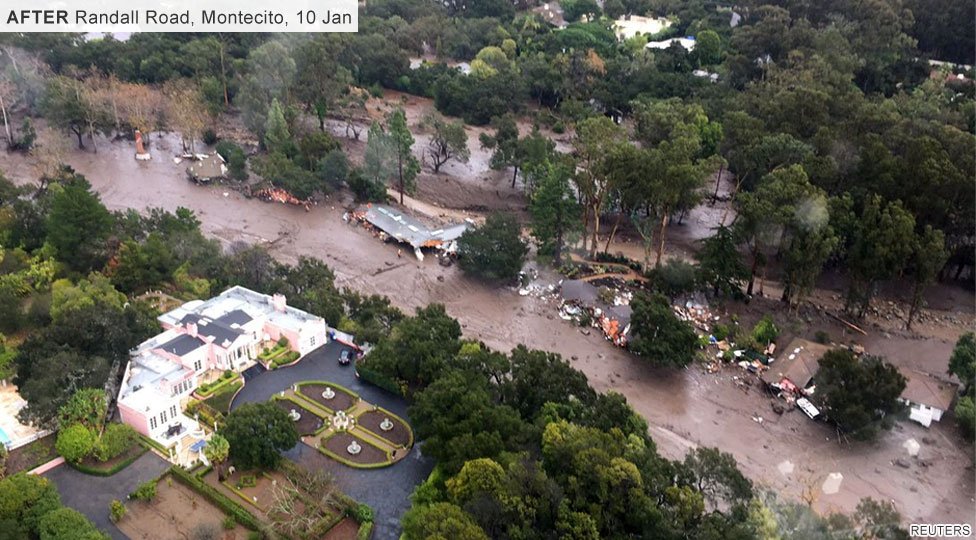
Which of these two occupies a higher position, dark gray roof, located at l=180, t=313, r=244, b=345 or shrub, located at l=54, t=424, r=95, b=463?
dark gray roof, located at l=180, t=313, r=244, b=345

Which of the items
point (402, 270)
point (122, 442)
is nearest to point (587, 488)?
point (122, 442)

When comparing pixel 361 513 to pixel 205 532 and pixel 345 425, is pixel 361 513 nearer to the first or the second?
pixel 205 532

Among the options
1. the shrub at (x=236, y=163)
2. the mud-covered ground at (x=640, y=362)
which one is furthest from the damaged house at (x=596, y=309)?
the shrub at (x=236, y=163)

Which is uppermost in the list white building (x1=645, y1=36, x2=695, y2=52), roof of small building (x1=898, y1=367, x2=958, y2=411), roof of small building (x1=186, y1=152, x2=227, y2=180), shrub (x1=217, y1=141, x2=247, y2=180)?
white building (x1=645, y1=36, x2=695, y2=52)

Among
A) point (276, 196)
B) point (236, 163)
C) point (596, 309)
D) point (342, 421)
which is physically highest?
point (236, 163)

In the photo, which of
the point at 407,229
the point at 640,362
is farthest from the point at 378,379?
the point at 407,229

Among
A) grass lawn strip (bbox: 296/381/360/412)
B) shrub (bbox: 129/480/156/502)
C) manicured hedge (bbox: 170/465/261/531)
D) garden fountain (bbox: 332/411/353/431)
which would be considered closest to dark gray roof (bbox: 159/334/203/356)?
grass lawn strip (bbox: 296/381/360/412)

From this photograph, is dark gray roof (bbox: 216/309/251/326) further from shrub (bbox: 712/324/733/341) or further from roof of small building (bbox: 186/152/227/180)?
roof of small building (bbox: 186/152/227/180)
